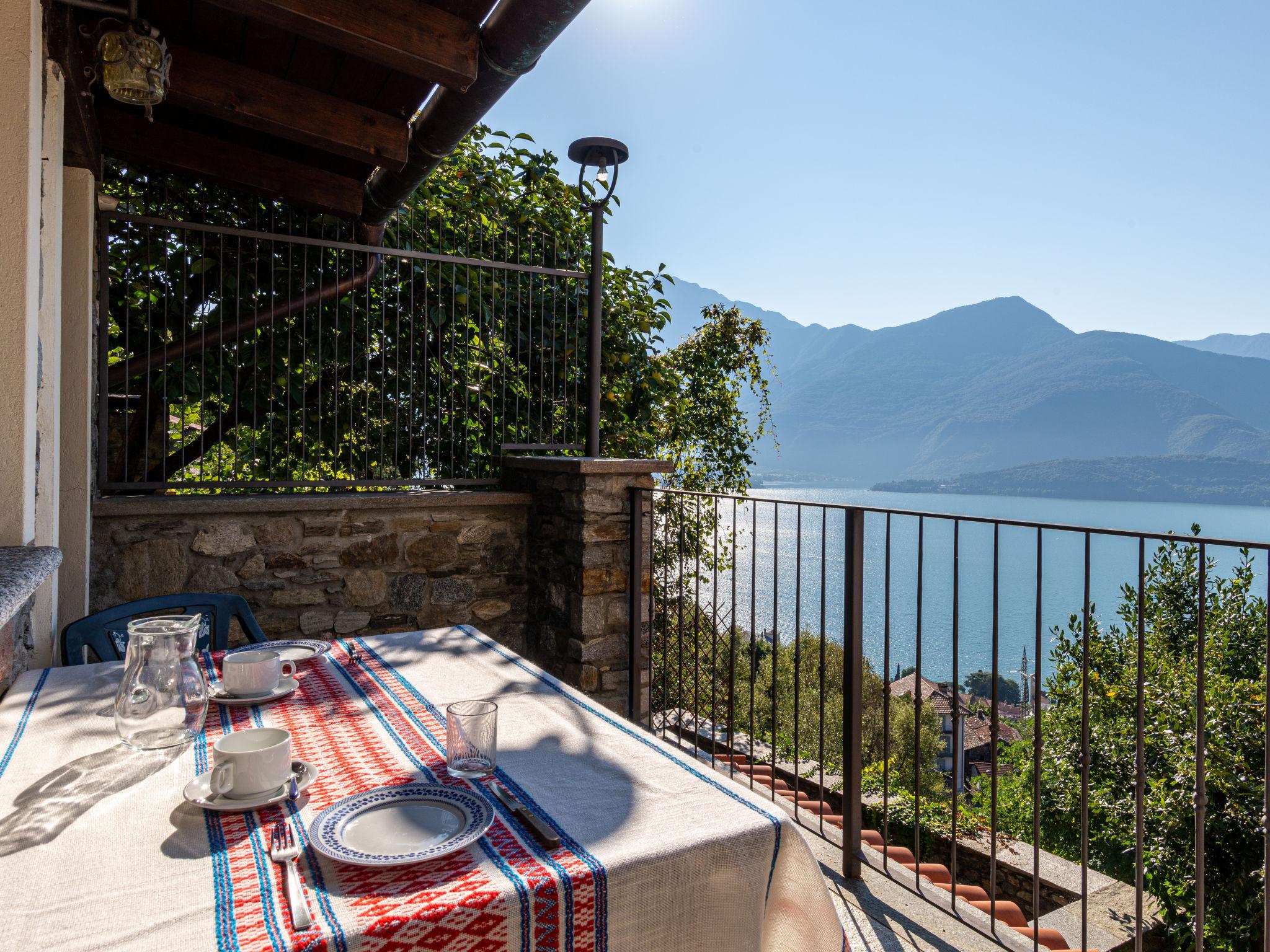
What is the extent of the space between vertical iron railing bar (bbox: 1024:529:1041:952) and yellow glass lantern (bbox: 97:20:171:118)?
2320 millimetres

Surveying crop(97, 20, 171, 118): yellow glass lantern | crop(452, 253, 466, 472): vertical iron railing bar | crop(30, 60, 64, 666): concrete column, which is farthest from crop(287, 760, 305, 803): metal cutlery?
crop(452, 253, 466, 472): vertical iron railing bar

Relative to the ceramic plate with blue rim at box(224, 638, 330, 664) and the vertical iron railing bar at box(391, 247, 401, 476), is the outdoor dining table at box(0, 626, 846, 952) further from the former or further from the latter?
the vertical iron railing bar at box(391, 247, 401, 476)

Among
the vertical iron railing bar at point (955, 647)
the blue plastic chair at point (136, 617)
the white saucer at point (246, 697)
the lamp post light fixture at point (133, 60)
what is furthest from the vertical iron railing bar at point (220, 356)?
the vertical iron railing bar at point (955, 647)

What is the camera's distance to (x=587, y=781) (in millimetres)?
1020

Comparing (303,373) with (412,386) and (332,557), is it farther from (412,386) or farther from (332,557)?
(332,557)

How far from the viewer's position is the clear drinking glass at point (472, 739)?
1.03 meters

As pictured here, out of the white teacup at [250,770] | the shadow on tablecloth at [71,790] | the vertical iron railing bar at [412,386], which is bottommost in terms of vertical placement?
the shadow on tablecloth at [71,790]

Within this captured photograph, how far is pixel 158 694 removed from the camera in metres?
1.04

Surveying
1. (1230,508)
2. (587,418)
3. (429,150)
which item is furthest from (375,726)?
(1230,508)

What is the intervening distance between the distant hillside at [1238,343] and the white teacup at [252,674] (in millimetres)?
139185

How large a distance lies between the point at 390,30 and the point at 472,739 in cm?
196

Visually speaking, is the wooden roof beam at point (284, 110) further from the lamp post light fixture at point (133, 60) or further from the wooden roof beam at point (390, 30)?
the lamp post light fixture at point (133, 60)

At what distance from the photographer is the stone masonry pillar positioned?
10.1ft

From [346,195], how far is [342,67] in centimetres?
88
